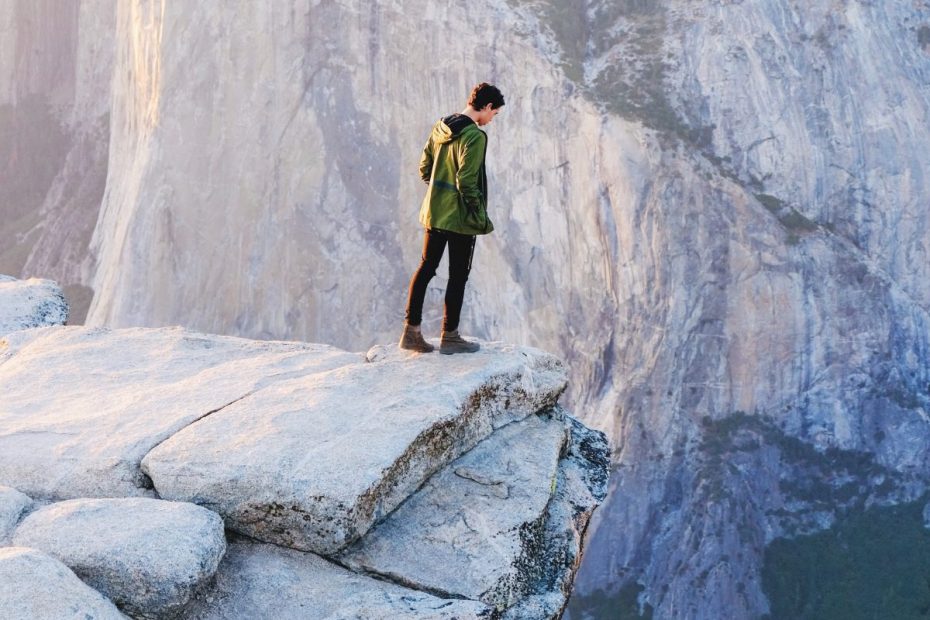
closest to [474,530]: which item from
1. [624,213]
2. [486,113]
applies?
[486,113]

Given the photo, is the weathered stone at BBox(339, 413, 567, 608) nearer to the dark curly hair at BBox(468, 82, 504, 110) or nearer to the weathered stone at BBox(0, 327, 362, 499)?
the weathered stone at BBox(0, 327, 362, 499)

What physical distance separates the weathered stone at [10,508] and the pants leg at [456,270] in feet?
10.1

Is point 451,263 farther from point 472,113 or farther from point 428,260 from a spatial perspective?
point 472,113

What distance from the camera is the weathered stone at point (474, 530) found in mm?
6223

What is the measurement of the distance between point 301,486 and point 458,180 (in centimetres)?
249

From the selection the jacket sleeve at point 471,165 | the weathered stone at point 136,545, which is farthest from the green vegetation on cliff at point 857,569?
the weathered stone at point 136,545

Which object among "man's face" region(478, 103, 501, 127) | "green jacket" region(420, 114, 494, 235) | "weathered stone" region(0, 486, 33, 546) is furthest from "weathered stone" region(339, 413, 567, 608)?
"man's face" region(478, 103, 501, 127)

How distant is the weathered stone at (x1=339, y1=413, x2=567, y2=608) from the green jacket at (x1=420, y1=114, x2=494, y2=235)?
155 centimetres

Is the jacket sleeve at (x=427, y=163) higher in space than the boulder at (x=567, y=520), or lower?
higher

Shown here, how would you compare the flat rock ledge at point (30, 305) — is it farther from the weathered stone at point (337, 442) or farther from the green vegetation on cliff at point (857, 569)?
the green vegetation on cliff at point (857, 569)

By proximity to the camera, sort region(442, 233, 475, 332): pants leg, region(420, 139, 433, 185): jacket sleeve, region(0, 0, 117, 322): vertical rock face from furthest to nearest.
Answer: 1. region(0, 0, 117, 322): vertical rock face
2. region(420, 139, 433, 185): jacket sleeve
3. region(442, 233, 475, 332): pants leg

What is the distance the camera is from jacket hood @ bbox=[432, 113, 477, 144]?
7562 millimetres

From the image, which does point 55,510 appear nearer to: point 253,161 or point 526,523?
point 526,523

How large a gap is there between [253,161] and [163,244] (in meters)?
3.45
